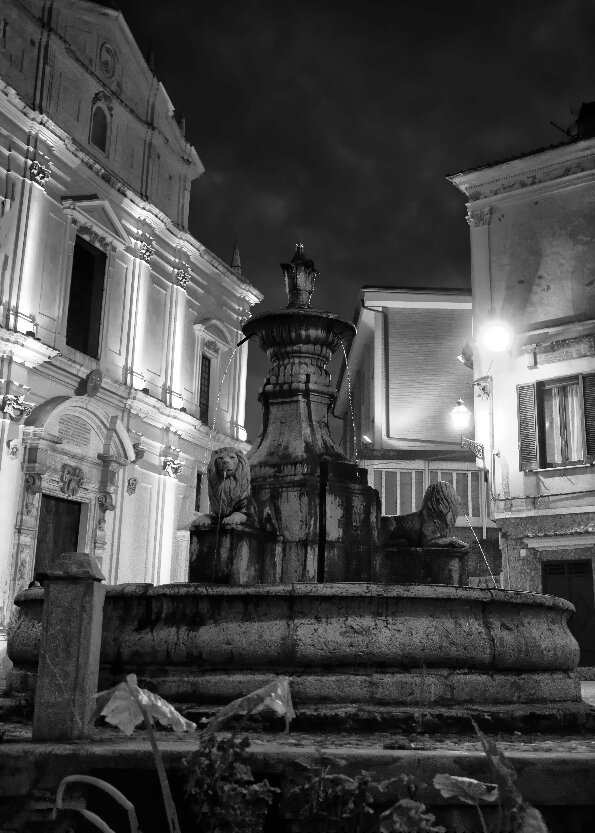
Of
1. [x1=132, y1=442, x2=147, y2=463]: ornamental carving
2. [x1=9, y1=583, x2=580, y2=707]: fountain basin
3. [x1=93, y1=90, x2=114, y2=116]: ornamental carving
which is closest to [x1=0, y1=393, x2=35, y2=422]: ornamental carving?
[x1=132, y1=442, x2=147, y2=463]: ornamental carving

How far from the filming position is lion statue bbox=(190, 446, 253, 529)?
24.7ft

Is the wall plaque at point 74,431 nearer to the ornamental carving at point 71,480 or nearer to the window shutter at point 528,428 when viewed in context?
the ornamental carving at point 71,480

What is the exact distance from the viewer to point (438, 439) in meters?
24.0

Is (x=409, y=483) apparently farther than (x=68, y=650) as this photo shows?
Yes

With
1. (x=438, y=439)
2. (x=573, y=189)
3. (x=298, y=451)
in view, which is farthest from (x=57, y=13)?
(x=298, y=451)

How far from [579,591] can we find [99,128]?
17333 millimetres

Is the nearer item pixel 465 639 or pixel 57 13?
pixel 465 639

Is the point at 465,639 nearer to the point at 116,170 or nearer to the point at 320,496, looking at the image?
the point at 320,496

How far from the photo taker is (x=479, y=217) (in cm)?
2069

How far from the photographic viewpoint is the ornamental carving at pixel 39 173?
19875 mm

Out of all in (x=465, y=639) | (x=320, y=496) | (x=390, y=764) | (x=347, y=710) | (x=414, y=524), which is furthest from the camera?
(x=414, y=524)

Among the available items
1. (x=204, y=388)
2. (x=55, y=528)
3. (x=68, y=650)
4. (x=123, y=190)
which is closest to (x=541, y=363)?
(x=55, y=528)

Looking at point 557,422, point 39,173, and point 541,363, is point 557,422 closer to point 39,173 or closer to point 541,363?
point 541,363

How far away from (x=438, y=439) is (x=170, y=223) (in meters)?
10.3
